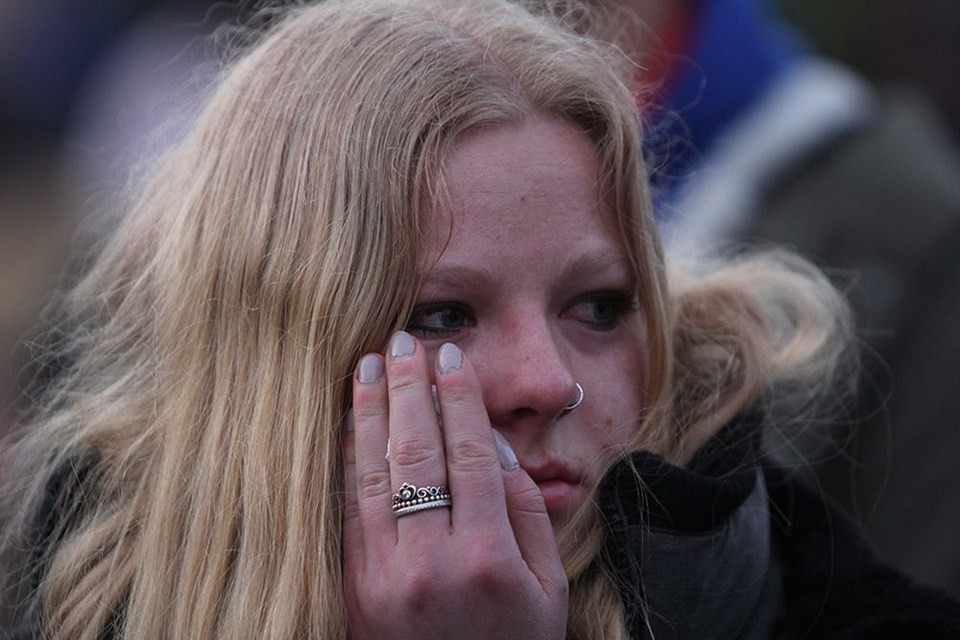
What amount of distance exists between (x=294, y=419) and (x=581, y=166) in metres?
0.64

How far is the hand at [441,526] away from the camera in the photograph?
192cm

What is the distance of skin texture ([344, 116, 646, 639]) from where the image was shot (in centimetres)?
193

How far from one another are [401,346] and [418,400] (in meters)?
0.09

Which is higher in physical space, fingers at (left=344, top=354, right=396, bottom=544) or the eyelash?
the eyelash

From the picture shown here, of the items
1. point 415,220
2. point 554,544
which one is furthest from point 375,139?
point 554,544

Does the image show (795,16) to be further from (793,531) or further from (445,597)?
(445,597)

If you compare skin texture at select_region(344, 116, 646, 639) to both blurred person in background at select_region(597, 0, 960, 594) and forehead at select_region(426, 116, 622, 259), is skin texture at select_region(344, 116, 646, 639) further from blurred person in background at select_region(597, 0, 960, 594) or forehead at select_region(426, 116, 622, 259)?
blurred person in background at select_region(597, 0, 960, 594)

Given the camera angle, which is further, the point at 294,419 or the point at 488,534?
the point at 294,419

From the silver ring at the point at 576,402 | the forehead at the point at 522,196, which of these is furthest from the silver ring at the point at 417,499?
the forehead at the point at 522,196

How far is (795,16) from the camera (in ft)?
19.2

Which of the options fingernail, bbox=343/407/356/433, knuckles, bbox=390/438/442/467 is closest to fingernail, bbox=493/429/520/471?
knuckles, bbox=390/438/442/467

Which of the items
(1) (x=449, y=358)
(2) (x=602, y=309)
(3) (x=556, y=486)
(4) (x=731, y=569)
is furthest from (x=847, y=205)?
(1) (x=449, y=358)

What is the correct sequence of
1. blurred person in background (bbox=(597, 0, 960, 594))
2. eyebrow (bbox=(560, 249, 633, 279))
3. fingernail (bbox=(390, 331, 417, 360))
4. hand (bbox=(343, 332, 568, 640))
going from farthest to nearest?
blurred person in background (bbox=(597, 0, 960, 594))
eyebrow (bbox=(560, 249, 633, 279))
fingernail (bbox=(390, 331, 417, 360))
hand (bbox=(343, 332, 568, 640))

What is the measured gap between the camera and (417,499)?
1969 mm
